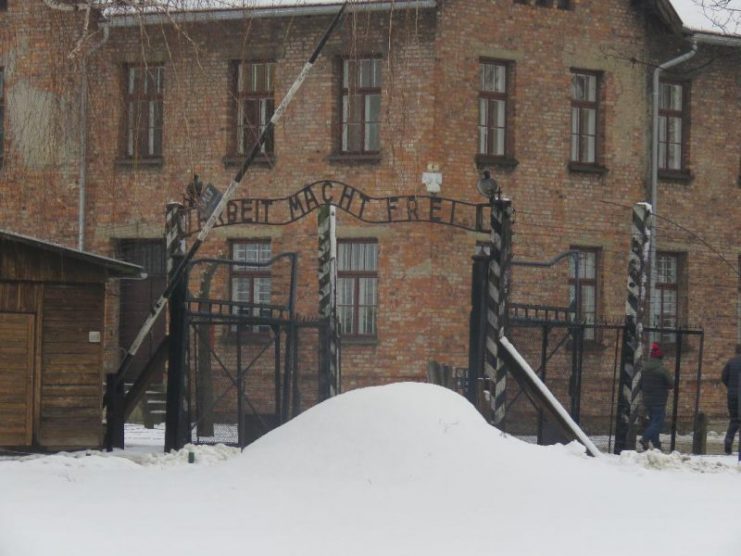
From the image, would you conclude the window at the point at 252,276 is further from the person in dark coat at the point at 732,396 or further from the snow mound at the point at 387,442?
the snow mound at the point at 387,442

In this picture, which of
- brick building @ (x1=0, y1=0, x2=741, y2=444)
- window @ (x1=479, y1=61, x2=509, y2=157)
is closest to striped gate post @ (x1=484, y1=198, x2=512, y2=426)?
brick building @ (x1=0, y1=0, x2=741, y2=444)

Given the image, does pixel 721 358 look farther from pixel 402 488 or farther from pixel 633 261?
pixel 402 488

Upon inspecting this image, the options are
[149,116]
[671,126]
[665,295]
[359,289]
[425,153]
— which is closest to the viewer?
[425,153]

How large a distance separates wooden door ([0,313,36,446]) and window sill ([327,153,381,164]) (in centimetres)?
870

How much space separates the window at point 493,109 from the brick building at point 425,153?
3 centimetres

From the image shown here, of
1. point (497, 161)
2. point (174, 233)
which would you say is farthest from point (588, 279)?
point (174, 233)

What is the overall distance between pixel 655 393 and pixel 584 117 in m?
7.92

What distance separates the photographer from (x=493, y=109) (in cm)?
2716

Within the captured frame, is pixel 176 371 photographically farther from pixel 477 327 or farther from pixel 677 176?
pixel 677 176

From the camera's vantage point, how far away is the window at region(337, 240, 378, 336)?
1042 inches

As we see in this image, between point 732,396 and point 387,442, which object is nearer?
point 387,442

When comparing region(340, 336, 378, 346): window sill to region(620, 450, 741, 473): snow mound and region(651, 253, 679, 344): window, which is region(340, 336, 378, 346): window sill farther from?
region(620, 450, 741, 473): snow mound

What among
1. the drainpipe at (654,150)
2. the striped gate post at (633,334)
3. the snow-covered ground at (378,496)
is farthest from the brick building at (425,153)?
the snow-covered ground at (378,496)

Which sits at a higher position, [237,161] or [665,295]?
[237,161]
